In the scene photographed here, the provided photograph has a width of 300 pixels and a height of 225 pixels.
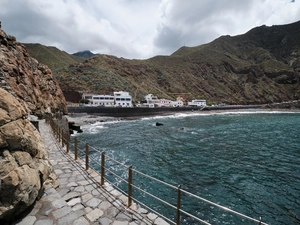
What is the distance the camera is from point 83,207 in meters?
5.20

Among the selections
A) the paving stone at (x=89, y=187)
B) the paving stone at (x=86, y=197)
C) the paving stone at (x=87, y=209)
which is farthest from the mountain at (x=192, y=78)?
the paving stone at (x=87, y=209)

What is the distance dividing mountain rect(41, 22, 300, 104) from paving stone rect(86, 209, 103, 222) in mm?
85599

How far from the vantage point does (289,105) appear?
123250 mm

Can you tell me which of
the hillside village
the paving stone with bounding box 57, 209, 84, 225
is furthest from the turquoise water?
the hillside village

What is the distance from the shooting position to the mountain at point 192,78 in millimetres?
94500

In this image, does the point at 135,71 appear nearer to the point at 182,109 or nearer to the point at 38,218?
the point at 182,109

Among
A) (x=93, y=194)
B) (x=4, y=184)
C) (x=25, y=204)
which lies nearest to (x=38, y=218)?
(x=25, y=204)

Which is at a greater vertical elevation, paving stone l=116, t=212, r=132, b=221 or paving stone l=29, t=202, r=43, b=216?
paving stone l=29, t=202, r=43, b=216

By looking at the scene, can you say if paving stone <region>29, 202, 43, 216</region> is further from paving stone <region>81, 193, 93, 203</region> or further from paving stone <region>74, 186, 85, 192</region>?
paving stone <region>74, 186, 85, 192</region>

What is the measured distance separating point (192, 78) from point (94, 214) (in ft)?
489

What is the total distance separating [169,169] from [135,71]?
115988 millimetres

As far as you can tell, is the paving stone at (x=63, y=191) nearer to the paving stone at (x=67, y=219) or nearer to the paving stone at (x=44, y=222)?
the paving stone at (x=67, y=219)

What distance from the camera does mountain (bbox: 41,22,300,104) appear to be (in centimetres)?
9450

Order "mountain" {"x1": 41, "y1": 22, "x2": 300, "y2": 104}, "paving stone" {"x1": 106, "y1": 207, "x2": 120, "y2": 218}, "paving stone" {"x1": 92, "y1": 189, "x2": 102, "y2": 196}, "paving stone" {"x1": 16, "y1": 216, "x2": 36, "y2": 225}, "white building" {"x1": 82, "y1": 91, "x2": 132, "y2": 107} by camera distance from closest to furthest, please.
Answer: "paving stone" {"x1": 16, "y1": 216, "x2": 36, "y2": 225} < "paving stone" {"x1": 106, "y1": 207, "x2": 120, "y2": 218} < "paving stone" {"x1": 92, "y1": 189, "x2": 102, "y2": 196} < "white building" {"x1": 82, "y1": 91, "x2": 132, "y2": 107} < "mountain" {"x1": 41, "y1": 22, "x2": 300, "y2": 104}
